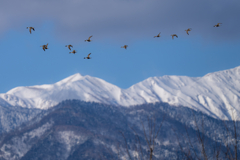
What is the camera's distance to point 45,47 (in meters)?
34.7

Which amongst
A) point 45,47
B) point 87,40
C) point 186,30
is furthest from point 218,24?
point 45,47

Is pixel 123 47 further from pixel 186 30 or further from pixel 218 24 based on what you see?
pixel 218 24

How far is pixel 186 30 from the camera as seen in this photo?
39875 mm

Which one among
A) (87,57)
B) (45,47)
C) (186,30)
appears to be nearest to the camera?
(45,47)

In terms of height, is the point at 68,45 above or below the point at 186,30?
below

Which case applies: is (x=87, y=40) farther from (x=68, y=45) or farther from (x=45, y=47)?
(x=45, y=47)

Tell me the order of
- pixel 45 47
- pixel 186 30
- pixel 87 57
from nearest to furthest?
pixel 45 47
pixel 87 57
pixel 186 30

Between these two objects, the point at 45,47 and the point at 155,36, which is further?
the point at 155,36

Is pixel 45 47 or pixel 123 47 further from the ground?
pixel 123 47

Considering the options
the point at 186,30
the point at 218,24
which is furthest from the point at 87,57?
the point at 218,24

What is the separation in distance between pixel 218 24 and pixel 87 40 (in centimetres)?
1389

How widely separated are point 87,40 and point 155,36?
7.52 metres

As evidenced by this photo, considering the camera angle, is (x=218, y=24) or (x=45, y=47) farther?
(x=218, y=24)

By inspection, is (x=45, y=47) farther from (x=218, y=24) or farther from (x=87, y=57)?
(x=218, y=24)
